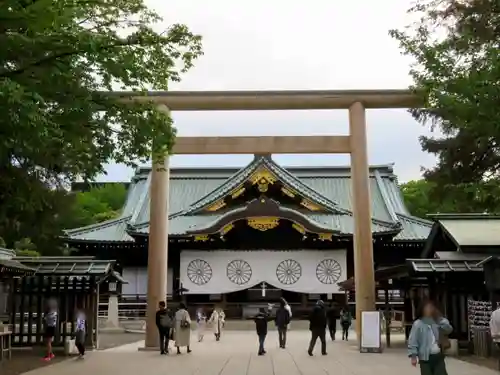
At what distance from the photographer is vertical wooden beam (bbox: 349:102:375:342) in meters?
18.2

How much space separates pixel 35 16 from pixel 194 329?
22.2 metres

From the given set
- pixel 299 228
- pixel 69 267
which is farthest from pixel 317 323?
pixel 299 228

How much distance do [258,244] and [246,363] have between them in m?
17.0

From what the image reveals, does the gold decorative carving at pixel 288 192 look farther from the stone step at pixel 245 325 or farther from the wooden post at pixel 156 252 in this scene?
the wooden post at pixel 156 252

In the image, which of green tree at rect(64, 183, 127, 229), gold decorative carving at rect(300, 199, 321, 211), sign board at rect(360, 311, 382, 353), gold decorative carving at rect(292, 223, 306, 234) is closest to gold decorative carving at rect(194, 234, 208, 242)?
gold decorative carving at rect(292, 223, 306, 234)

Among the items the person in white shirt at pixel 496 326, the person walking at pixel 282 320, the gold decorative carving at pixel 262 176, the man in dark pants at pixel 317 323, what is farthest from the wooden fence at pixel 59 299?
the gold decorative carving at pixel 262 176

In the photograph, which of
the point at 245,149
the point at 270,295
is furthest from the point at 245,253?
the point at 245,149

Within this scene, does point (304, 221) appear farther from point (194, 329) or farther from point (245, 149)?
point (245, 149)

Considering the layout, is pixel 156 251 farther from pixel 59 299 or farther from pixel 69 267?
pixel 59 299

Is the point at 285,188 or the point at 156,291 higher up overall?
the point at 285,188

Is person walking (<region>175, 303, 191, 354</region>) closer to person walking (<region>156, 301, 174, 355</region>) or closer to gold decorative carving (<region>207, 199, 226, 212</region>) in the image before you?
person walking (<region>156, 301, 174, 355</region>)

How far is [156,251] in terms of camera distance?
18.2 metres

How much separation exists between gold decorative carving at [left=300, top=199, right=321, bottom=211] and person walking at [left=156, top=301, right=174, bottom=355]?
1628 cm

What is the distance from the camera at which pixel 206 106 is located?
61.6 feet
